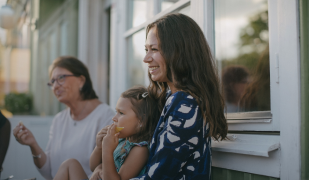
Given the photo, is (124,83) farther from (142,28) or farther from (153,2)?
(153,2)

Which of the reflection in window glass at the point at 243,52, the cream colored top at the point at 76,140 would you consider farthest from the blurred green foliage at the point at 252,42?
the cream colored top at the point at 76,140

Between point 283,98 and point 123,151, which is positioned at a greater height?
point 283,98

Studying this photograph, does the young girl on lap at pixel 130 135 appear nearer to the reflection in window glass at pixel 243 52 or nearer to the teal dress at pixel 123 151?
the teal dress at pixel 123 151

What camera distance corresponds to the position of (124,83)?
117 inches

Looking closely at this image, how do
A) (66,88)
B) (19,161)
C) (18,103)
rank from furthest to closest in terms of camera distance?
(18,103) < (19,161) < (66,88)

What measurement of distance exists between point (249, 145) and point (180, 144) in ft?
1.20

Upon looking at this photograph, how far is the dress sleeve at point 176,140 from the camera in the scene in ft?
3.68

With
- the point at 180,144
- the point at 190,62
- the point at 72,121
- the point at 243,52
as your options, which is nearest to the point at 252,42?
the point at 243,52

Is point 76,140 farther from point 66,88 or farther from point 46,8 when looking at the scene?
point 46,8

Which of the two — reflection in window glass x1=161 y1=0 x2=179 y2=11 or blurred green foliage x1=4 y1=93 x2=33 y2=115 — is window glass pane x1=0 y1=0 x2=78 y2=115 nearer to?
blurred green foliage x1=4 y1=93 x2=33 y2=115

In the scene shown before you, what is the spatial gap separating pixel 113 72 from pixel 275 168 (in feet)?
7.39

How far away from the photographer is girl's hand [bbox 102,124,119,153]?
1294 millimetres

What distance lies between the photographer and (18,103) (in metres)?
3.67

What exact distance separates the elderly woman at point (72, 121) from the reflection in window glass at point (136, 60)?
22.0 inches
